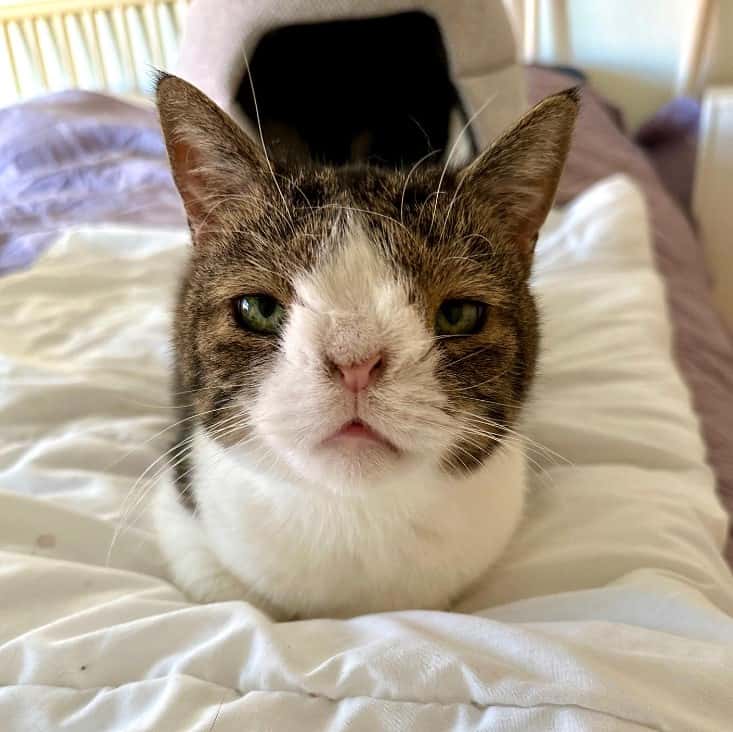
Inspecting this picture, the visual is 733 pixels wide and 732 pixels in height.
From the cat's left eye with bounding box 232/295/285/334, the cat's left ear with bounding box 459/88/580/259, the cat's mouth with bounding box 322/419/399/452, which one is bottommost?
the cat's mouth with bounding box 322/419/399/452

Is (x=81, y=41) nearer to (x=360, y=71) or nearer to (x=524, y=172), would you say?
(x=360, y=71)

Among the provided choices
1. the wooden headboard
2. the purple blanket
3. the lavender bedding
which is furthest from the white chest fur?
the wooden headboard

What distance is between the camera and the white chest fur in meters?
0.88

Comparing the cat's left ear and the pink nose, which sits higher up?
the cat's left ear

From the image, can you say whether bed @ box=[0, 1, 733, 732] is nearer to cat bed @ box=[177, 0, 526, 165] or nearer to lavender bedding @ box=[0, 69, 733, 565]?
lavender bedding @ box=[0, 69, 733, 565]

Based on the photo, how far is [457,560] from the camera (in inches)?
37.0

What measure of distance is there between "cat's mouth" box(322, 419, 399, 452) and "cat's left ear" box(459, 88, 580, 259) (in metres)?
0.34

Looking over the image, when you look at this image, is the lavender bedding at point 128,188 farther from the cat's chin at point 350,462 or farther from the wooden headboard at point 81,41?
the cat's chin at point 350,462

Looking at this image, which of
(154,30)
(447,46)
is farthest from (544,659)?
(154,30)

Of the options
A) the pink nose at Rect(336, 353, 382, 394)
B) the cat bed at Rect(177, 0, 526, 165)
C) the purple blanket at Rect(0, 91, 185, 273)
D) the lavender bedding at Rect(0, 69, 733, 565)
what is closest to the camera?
the pink nose at Rect(336, 353, 382, 394)

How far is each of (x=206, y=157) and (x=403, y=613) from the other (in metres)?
0.62

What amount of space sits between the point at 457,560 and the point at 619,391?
597 mm

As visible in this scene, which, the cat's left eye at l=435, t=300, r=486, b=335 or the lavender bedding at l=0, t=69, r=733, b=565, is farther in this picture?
the lavender bedding at l=0, t=69, r=733, b=565

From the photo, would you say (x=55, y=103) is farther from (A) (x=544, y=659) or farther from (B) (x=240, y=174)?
(A) (x=544, y=659)
